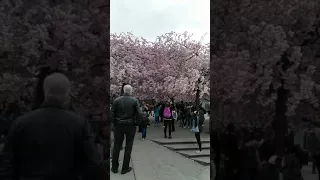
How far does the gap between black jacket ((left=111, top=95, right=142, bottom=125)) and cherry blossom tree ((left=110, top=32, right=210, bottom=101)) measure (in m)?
21.6

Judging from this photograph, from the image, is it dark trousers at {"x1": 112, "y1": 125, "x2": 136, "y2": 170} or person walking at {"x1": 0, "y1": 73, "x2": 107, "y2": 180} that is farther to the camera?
dark trousers at {"x1": 112, "y1": 125, "x2": 136, "y2": 170}

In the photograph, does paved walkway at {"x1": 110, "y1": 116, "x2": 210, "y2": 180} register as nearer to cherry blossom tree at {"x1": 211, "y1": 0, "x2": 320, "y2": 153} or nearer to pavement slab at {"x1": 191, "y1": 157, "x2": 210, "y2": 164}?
pavement slab at {"x1": 191, "y1": 157, "x2": 210, "y2": 164}

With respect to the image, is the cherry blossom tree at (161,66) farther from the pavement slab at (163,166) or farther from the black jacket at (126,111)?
the black jacket at (126,111)

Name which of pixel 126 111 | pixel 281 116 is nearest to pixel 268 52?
pixel 281 116

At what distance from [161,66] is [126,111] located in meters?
24.7

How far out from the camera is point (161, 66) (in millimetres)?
30812

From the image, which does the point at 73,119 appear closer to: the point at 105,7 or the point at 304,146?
the point at 105,7

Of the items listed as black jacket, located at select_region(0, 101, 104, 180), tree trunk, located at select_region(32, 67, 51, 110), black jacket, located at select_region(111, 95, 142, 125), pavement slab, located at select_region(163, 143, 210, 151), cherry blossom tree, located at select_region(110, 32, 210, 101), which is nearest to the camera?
black jacket, located at select_region(0, 101, 104, 180)

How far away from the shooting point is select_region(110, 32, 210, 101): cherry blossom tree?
2839 cm

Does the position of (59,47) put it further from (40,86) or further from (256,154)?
(256,154)

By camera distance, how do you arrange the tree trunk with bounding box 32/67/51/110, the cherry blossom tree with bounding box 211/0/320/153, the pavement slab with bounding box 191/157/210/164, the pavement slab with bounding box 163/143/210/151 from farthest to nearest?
the pavement slab with bounding box 163/143/210/151
the pavement slab with bounding box 191/157/210/164
the cherry blossom tree with bounding box 211/0/320/153
the tree trunk with bounding box 32/67/51/110

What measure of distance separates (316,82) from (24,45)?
11.2ft

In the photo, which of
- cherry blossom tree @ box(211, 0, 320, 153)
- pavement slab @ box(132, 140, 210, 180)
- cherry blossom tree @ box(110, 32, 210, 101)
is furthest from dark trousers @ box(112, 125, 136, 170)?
cherry blossom tree @ box(110, 32, 210, 101)

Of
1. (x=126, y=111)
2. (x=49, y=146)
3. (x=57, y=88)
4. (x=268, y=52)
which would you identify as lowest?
(x=49, y=146)
